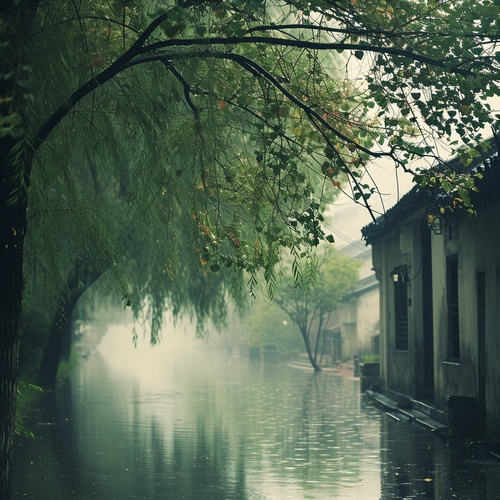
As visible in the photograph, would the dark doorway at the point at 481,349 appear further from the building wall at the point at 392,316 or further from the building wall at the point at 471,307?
the building wall at the point at 392,316

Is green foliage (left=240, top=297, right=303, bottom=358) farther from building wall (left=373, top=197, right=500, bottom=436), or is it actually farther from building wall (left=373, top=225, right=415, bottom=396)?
building wall (left=373, top=197, right=500, bottom=436)

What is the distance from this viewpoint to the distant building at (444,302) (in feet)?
53.3

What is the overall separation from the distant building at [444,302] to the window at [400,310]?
0.08 feet

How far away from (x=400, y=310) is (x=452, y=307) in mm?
6780

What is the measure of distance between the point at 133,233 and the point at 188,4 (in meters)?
16.0

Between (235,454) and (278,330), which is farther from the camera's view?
(278,330)

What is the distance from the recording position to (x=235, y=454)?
603 inches

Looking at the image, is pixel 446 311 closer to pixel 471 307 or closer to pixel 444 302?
pixel 444 302

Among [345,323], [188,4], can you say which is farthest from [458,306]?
[345,323]

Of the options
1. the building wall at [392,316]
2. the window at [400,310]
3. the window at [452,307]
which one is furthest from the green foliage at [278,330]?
the window at [452,307]

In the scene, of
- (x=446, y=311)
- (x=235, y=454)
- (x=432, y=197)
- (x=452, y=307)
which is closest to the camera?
(x=235, y=454)

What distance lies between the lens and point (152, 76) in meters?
10.6

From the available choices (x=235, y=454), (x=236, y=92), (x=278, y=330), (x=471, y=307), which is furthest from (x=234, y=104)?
(x=278, y=330)

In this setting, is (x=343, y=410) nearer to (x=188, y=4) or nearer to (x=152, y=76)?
(x=152, y=76)
